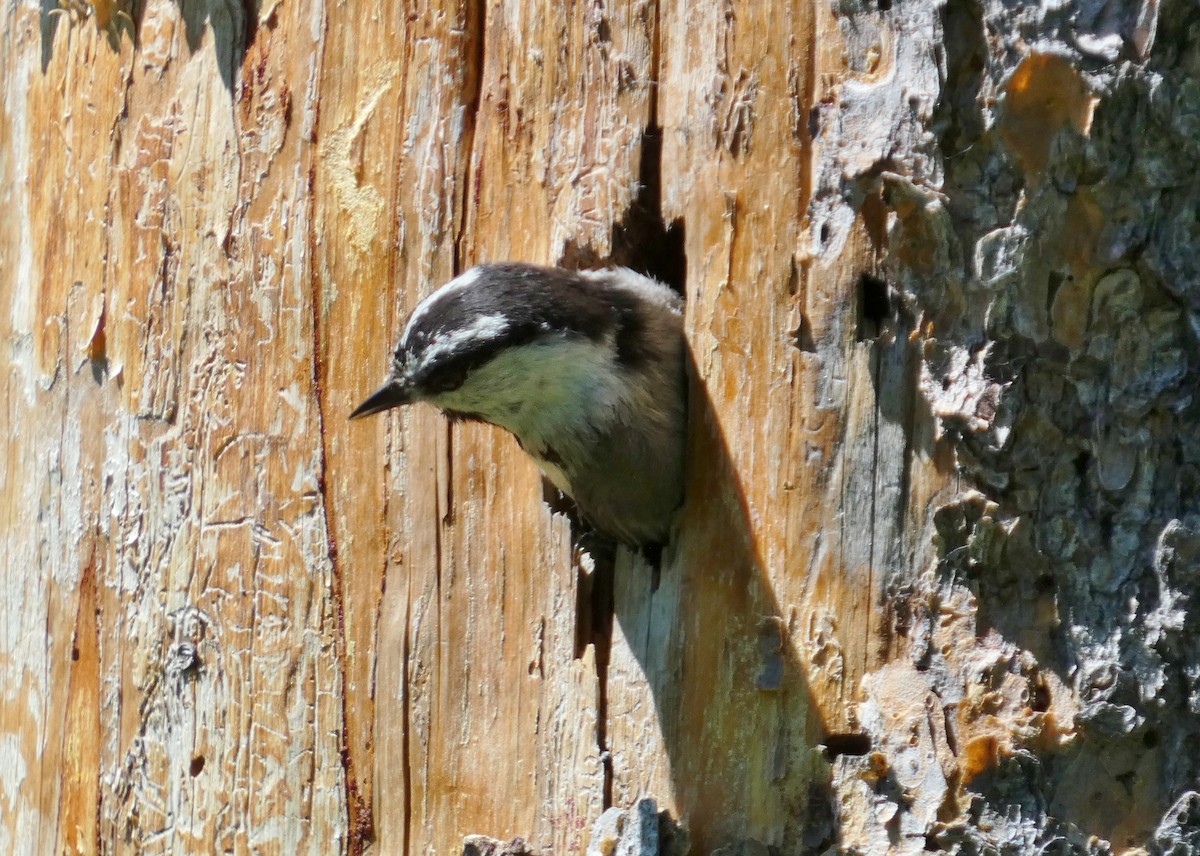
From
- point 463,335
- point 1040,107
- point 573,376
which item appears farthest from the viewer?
point 573,376

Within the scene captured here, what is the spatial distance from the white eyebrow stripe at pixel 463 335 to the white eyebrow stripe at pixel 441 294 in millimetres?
59

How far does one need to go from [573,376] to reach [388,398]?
0.37 metres

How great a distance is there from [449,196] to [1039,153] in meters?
1.13

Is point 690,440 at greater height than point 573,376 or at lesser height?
lesser

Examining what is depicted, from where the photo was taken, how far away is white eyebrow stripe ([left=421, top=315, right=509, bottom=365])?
7.11 feet

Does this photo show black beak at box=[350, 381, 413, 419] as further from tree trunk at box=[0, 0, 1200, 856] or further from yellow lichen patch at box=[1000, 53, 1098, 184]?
yellow lichen patch at box=[1000, 53, 1098, 184]

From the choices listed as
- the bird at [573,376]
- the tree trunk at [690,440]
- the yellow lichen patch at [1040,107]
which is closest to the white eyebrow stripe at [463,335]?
the bird at [573,376]

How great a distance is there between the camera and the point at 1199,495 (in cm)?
166

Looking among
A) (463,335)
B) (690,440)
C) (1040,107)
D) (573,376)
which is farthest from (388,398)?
(1040,107)

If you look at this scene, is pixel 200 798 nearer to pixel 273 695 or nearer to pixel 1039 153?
pixel 273 695

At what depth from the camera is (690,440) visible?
224 cm

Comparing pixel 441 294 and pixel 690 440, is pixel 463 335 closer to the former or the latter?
pixel 441 294

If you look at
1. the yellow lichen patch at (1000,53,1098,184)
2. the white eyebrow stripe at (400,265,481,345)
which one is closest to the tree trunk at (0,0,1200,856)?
the yellow lichen patch at (1000,53,1098,184)

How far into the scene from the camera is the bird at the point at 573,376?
2.18m
